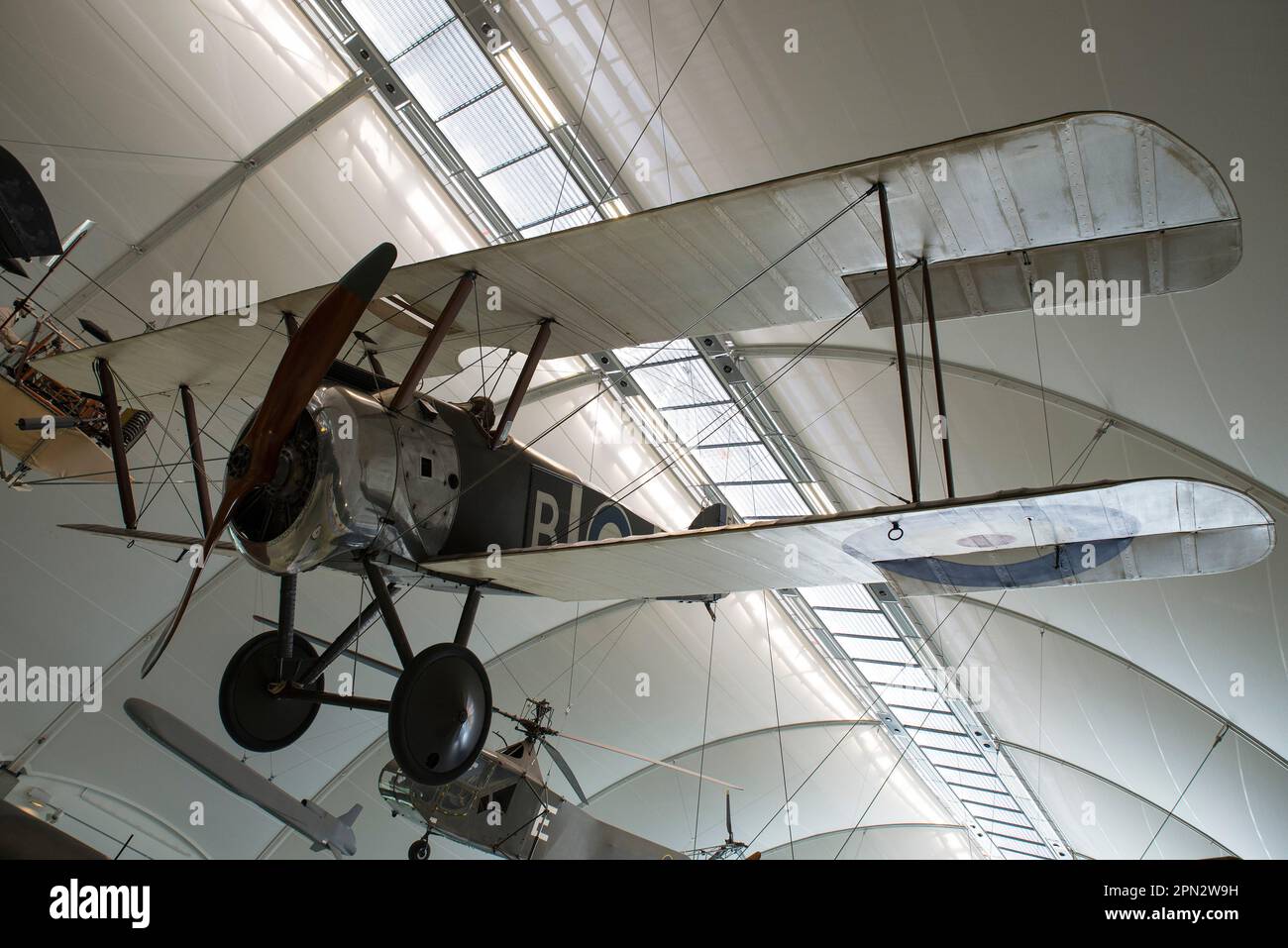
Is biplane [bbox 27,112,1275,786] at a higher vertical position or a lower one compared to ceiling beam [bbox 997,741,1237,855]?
higher

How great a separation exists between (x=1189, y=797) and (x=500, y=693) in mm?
10784

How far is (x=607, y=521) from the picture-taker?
753 cm

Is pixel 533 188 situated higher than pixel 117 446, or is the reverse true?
pixel 533 188

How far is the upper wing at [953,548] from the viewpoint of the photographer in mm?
3943

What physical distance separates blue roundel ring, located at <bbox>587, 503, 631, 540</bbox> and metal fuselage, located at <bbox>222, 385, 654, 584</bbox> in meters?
0.75

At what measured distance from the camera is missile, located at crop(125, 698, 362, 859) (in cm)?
537

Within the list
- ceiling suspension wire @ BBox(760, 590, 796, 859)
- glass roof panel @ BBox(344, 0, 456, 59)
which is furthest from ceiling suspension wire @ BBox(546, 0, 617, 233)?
ceiling suspension wire @ BBox(760, 590, 796, 859)

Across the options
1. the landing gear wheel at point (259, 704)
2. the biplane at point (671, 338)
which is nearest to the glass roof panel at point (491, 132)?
the biplane at point (671, 338)

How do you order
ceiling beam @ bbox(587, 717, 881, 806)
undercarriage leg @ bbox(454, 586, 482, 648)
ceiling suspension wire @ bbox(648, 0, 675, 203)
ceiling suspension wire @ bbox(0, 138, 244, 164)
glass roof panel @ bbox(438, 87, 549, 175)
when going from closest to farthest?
undercarriage leg @ bbox(454, 586, 482, 648)
ceiling suspension wire @ bbox(648, 0, 675, 203)
ceiling suspension wire @ bbox(0, 138, 244, 164)
glass roof panel @ bbox(438, 87, 549, 175)
ceiling beam @ bbox(587, 717, 881, 806)

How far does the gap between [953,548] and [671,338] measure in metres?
2.72
